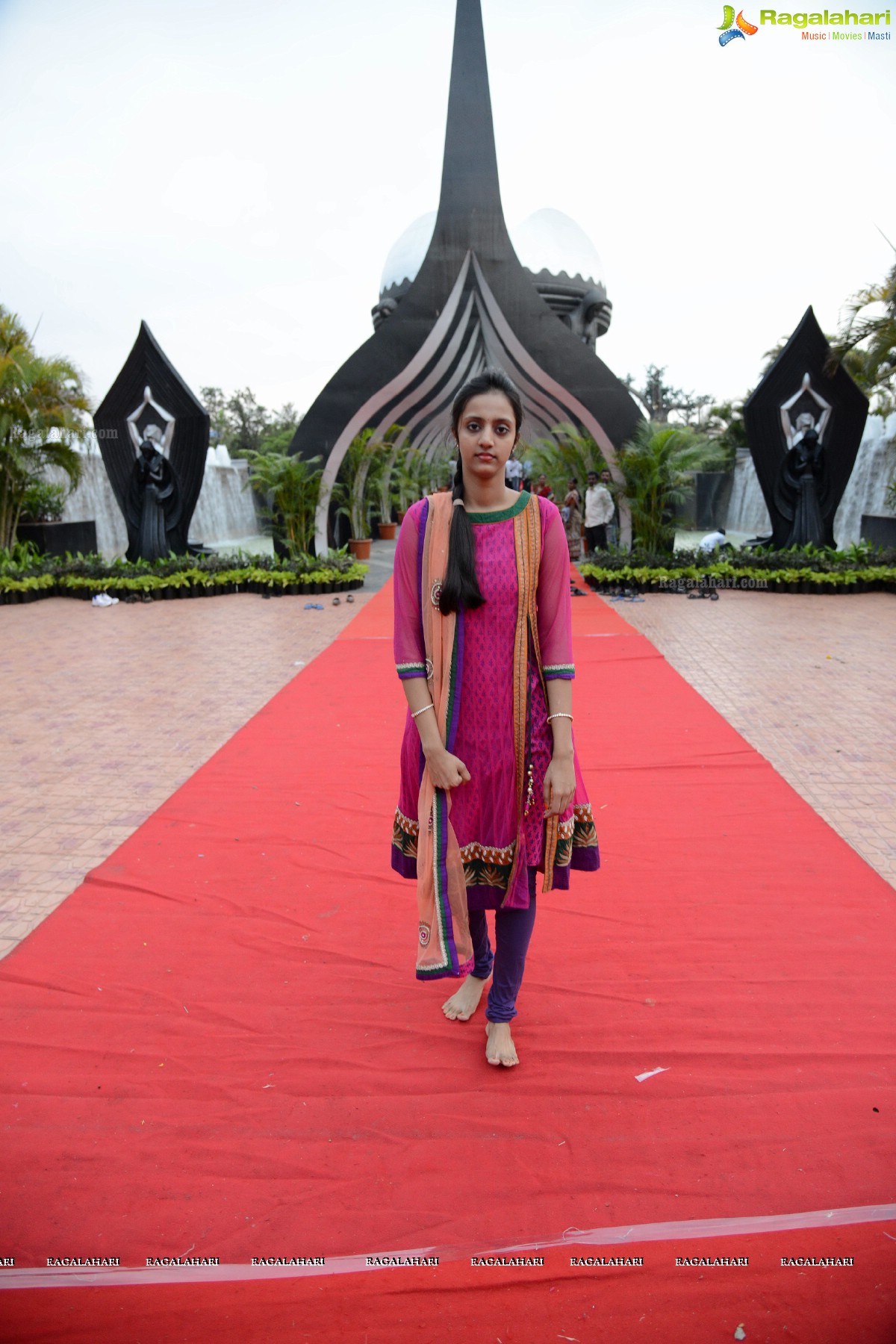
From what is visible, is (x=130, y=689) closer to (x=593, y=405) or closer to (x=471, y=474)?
(x=471, y=474)

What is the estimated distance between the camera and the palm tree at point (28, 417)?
35.3 ft

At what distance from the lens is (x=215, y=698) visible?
5.35 meters

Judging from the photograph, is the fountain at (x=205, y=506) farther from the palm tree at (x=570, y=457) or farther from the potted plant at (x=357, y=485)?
the palm tree at (x=570, y=457)

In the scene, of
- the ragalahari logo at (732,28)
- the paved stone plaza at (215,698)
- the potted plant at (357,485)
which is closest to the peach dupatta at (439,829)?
the paved stone plaza at (215,698)

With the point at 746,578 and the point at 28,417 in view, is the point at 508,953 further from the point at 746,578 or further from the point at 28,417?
the point at 28,417

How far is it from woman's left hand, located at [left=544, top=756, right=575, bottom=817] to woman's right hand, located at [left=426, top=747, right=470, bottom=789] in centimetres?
17

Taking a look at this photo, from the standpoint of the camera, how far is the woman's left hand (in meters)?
1.73

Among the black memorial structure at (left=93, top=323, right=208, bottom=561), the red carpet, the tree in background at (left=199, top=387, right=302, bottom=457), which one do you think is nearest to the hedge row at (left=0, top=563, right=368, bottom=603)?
the black memorial structure at (left=93, top=323, right=208, bottom=561)

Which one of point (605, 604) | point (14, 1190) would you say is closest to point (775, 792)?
point (14, 1190)

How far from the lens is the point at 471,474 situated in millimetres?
1724

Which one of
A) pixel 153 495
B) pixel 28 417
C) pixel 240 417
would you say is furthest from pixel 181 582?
pixel 240 417

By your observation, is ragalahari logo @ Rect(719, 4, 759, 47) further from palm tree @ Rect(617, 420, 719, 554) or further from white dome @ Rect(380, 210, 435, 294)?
white dome @ Rect(380, 210, 435, 294)

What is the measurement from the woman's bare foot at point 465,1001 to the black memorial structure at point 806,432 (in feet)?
32.4

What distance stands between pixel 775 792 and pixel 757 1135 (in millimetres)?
2001
